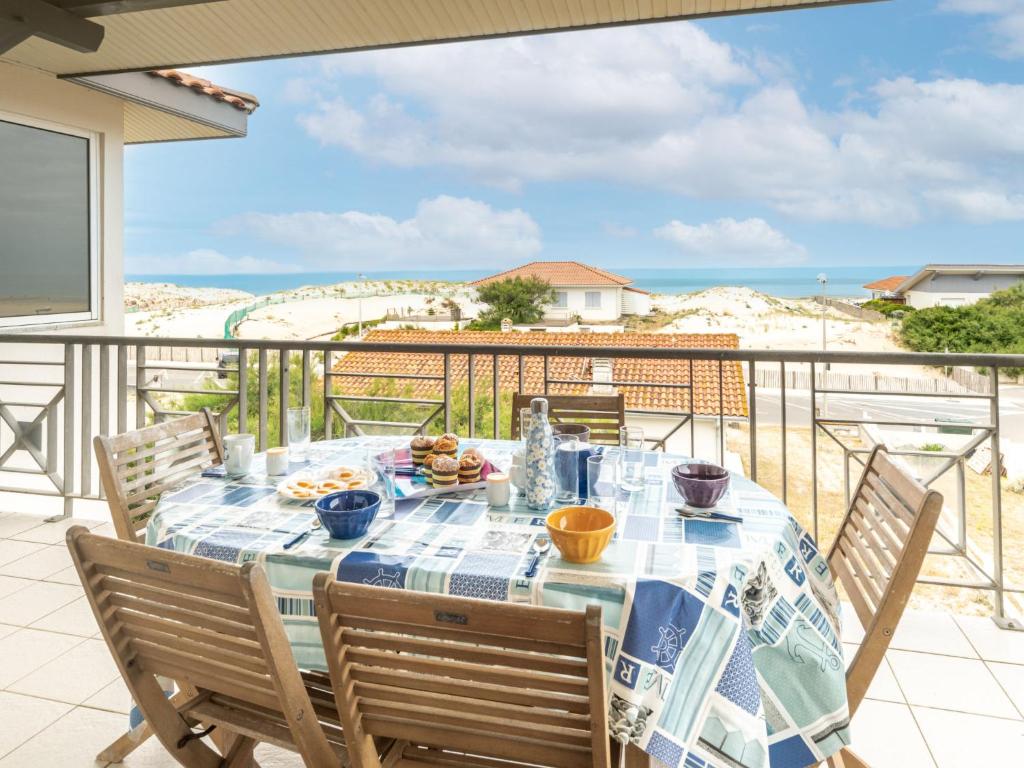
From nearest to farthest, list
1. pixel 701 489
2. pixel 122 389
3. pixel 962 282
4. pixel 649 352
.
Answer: pixel 701 489 < pixel 649 352 < pixel 122 389 < pixel 962 282

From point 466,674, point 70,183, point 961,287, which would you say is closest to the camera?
point 466,674

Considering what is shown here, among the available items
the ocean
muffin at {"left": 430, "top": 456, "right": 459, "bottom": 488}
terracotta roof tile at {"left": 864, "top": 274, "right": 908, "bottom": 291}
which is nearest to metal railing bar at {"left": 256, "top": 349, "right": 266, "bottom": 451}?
muffin at {"left": 430, "top": 456, "right": 459, "bottom": 488}

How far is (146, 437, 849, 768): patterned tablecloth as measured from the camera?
1074 millimetres

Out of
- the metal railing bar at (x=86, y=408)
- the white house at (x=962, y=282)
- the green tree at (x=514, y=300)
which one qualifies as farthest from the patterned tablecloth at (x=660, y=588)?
the green tree at (x=514, y=300)

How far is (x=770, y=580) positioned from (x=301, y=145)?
5473 centimetres

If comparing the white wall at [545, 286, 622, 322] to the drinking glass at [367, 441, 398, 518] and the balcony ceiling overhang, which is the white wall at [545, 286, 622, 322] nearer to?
the balcony ceiling overhang

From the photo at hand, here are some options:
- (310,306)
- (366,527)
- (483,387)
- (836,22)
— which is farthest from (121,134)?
(836,22)

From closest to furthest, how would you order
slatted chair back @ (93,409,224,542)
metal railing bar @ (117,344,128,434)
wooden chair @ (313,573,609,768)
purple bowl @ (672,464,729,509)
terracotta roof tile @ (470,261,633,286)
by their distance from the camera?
wooden chair @ (313,573,609,768) < purple bowl @ (672,464,729,509) < slatted chair back @ (93,409,224,542) < metal railing bar @ (117,344,128,434) < terracotta roof tile @ (470,261,633,286)

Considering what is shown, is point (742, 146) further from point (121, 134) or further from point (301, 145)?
point (121, 134)

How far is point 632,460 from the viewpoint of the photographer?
1.84 metres

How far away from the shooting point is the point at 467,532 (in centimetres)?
137

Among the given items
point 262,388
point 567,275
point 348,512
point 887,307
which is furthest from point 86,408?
point 567,275

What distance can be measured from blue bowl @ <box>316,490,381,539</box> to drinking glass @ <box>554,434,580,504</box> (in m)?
0.43

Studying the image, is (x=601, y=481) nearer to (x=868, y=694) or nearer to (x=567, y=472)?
(x=567, y=472)
